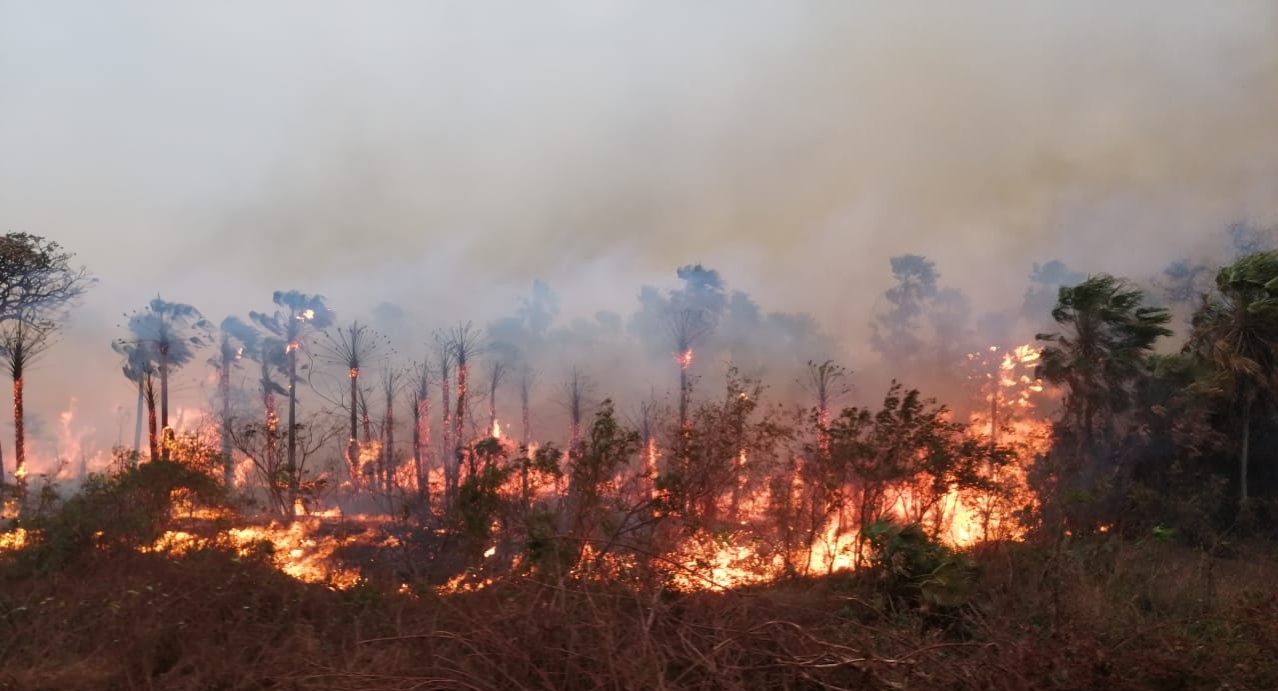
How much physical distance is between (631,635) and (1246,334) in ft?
51.7

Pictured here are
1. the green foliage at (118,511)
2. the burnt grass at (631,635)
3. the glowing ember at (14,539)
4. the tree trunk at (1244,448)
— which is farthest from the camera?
the tree trunk at (1244,448)

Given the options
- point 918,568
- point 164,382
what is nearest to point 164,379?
point 164,382

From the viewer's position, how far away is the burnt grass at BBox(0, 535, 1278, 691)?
5.62m

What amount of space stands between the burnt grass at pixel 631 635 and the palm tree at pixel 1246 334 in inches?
285

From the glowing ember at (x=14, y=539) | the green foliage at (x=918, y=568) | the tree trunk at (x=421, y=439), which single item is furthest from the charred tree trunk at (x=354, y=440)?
the green foliage at (x=918, y=568)

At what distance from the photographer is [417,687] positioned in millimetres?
5477

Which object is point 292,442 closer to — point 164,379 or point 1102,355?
point 164,379

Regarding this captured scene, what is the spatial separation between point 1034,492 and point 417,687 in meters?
11.5

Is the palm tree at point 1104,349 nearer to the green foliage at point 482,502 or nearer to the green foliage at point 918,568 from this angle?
the green foliage at point 918,568

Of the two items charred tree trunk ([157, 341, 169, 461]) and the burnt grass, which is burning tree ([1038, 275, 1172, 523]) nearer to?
the burnt grass

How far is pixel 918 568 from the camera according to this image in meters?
9.30

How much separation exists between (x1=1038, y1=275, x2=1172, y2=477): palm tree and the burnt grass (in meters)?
7.67

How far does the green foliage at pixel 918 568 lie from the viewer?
337 inches

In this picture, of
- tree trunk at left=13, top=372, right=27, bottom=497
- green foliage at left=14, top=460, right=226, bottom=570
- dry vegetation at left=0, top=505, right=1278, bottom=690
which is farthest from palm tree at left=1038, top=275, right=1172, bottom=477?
tree trunk at left=13, top=372, right=27, bottom=497
